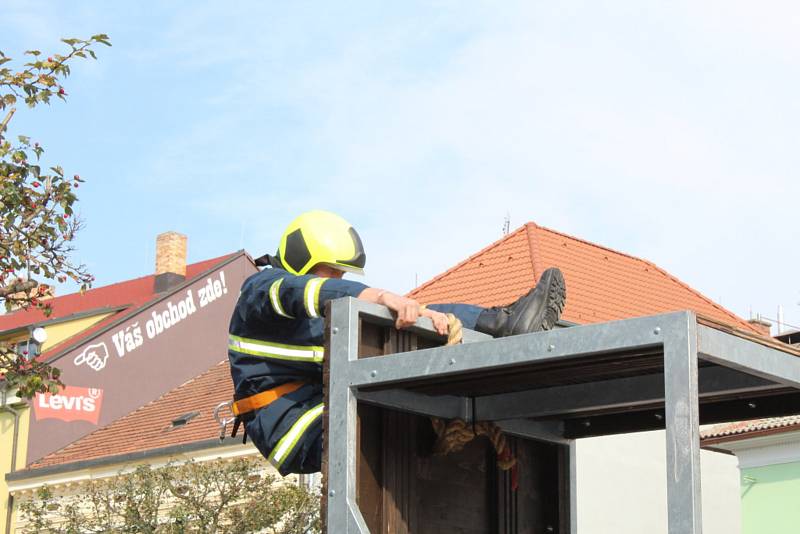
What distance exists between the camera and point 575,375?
5.12 m

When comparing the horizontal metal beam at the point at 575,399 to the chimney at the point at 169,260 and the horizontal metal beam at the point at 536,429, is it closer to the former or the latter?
the horizontal metal beam at the point at 536,429

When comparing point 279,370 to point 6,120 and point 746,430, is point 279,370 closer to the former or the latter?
point 6,120

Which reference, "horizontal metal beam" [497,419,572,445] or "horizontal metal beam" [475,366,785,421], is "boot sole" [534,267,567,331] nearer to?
"horizontal metal beam" [475,366,785,421]

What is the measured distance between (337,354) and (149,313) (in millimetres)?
27764

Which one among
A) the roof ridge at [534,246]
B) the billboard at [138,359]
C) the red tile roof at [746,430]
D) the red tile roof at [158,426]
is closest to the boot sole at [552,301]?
the roof ridge at [534,246]

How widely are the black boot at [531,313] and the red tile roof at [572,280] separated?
20108mm

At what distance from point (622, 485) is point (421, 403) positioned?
70.4 feet

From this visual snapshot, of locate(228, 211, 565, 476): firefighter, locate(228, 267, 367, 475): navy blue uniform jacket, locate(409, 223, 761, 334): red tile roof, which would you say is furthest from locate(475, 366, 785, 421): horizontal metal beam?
locate(409, 223, 761, 334): red tile roof

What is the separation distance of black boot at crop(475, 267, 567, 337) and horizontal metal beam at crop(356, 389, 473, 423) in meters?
0.29

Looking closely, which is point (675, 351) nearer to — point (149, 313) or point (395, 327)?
point (395, 327)

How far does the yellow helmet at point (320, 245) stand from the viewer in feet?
18.9

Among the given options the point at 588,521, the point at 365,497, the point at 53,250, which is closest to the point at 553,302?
the point at 365,497

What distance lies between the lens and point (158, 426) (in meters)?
29.5

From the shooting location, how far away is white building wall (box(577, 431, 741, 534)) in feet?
83.9
